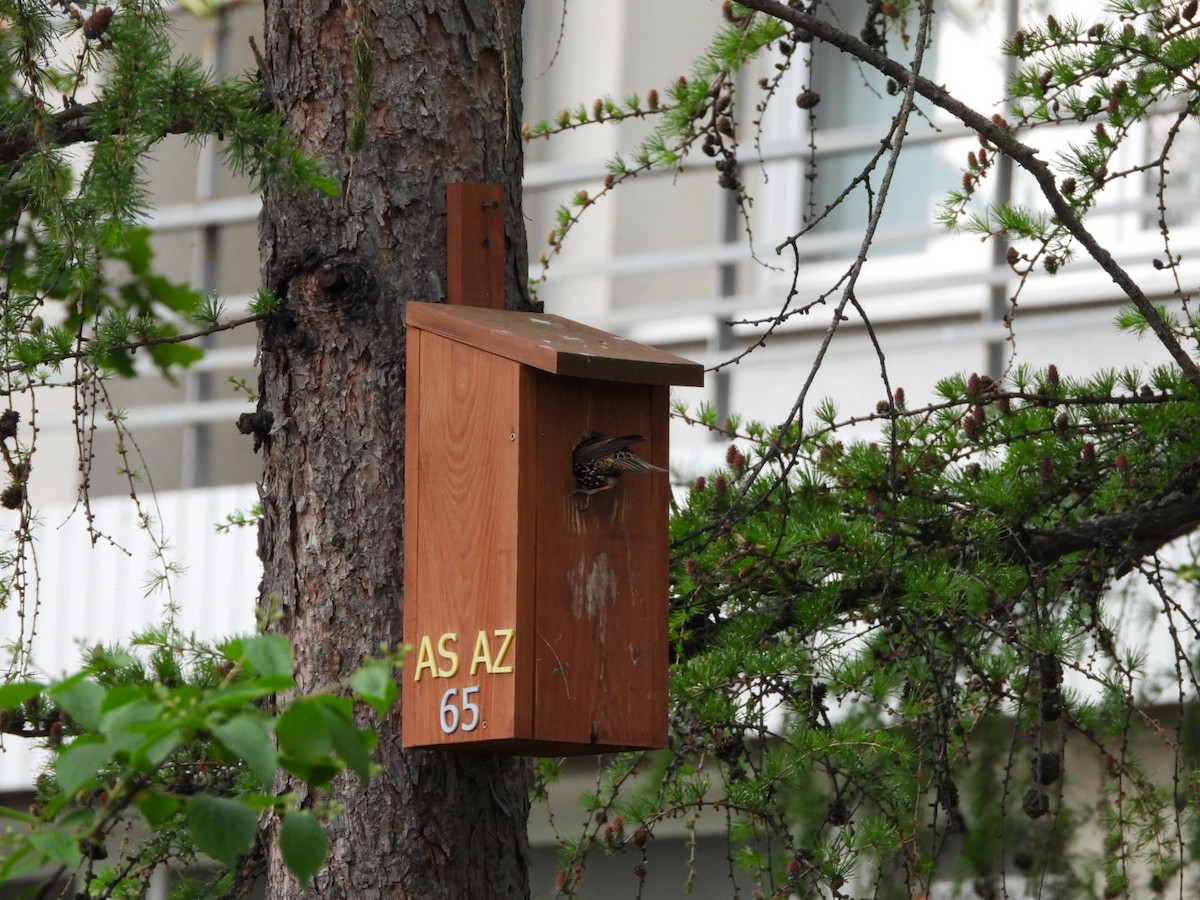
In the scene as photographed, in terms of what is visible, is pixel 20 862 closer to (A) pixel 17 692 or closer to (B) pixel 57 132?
(A) pixel 17 692

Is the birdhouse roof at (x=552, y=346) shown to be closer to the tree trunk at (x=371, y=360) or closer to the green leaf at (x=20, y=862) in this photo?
the tree trunk at (x=371, y=360)

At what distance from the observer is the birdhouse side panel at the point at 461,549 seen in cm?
238

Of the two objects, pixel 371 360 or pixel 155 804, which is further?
pixel 371 360

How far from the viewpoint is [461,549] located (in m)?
2.45

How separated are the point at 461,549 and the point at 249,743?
3.87 feet

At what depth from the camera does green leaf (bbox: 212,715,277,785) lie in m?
1.26

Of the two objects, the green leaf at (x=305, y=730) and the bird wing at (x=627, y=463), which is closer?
the green leaf at (x=305, y=730)

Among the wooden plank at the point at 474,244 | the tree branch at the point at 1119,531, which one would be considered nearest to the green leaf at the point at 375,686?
the wooden plank at the point at 474,244

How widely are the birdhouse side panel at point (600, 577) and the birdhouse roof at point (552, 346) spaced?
55 mm

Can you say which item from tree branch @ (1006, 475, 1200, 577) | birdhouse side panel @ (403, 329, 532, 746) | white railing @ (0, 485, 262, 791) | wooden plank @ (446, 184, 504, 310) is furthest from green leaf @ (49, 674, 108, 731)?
white railing @ (0, 485, 262, 791)

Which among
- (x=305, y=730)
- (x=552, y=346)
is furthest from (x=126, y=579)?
(x=305, y=730)

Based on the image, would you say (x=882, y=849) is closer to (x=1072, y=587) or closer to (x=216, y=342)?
(x=1072, y=587)

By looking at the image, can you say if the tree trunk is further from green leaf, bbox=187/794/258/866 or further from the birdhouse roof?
green leaf, bbox=187/794/258/866

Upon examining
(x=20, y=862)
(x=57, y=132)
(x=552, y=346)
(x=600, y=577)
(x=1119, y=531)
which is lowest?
(x=20, y=862)
